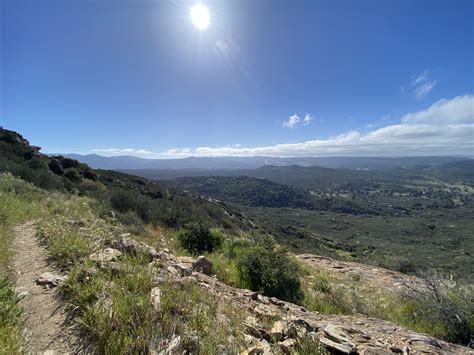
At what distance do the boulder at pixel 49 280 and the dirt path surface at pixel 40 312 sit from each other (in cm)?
5

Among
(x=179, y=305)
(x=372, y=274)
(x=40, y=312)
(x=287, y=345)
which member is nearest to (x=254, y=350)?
(x=287, y=345)

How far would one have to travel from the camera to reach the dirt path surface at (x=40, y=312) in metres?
2.61

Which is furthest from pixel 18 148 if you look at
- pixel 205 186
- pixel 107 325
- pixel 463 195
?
pixel 463 195

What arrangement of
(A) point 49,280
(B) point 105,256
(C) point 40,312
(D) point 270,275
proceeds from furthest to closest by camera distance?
(D) point 270,275 < (B) point 105,256 < (A) point 49,280 < (C) point 40,312

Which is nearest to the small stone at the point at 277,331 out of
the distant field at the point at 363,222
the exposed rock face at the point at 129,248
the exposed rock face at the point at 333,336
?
the exposed rock face at the point at 333,336

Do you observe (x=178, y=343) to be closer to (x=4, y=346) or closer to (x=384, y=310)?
(x=4, y=346)

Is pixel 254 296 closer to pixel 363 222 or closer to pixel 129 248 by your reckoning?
pixel 129 248

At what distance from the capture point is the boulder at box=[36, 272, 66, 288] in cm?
351

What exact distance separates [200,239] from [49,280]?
5.47 m

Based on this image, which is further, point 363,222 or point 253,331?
point 363,222

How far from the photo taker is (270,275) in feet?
19.7

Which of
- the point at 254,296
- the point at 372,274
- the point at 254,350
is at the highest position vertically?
the point at 254,350

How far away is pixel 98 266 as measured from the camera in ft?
12.8

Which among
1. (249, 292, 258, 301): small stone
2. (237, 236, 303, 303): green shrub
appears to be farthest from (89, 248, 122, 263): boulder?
(237, 236, 303, 303): green shrub
